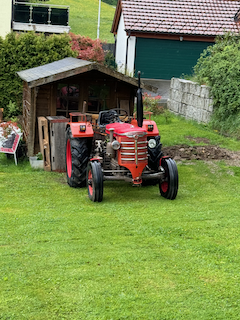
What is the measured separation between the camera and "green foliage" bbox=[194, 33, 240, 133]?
14.0 metres

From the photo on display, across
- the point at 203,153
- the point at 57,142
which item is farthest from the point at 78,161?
the point at 203,153

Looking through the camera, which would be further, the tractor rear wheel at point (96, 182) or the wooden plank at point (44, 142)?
the wooden plank at point (44, 142)

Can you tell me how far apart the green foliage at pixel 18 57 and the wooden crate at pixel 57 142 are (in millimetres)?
6202

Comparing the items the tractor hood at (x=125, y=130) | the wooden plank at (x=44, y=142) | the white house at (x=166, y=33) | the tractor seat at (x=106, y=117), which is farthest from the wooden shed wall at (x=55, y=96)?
the white house at (x=166, y=33)

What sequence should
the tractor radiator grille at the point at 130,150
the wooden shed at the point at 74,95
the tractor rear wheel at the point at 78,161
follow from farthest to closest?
1. the wooden shed at the point at 74,95
2. the tractor rear wheel at the point at 78,161
3. the tractor radiator grille at the point at 130,150

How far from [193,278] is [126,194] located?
3.83 meters

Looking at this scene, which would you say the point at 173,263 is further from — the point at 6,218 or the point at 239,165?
the point at 239,165

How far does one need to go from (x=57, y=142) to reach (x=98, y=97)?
198 centimetres

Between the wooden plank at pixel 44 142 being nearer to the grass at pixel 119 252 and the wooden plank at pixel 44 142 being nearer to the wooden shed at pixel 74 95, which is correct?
the wooden shed at pixel 74 95

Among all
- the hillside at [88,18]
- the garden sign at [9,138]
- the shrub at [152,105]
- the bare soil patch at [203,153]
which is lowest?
the bare soil patch at [203,153]

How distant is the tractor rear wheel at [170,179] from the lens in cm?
829

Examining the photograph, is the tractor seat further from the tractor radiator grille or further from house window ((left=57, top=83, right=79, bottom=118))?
house window ((left=57, top=83, right=79, bottom=118))

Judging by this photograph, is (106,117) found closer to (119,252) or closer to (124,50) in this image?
(119,252)

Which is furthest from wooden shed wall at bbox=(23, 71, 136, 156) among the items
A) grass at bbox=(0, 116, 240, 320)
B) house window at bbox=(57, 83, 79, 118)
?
grass at bbox=(0, 116, 240, 320)
